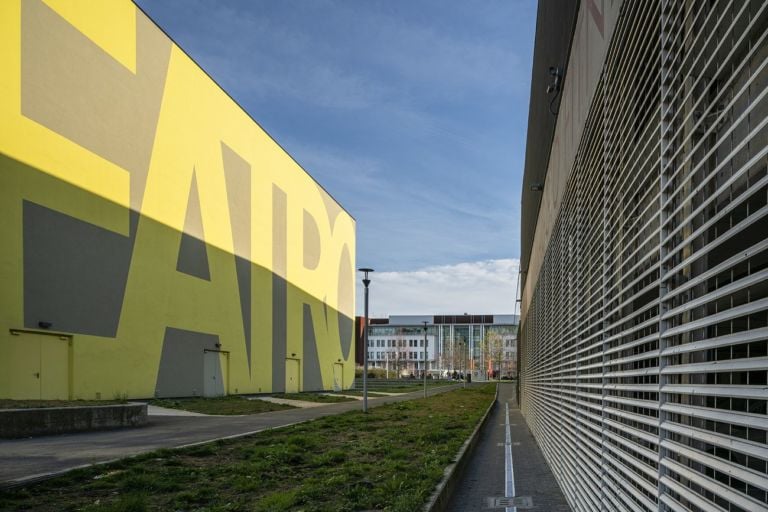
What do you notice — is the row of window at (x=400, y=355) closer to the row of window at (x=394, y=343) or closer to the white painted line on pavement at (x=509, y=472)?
the row of window at (x=394, y=343)

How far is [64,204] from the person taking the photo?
75.1 ft

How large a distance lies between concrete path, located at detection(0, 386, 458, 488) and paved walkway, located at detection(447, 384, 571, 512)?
528 cm

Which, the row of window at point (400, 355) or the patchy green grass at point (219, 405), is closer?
the patchy green grass at point (219, 405)

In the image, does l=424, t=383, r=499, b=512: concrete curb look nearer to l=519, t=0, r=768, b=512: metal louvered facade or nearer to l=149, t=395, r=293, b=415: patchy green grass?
l=519, t=0, r=768, b=512: metal louvered facade

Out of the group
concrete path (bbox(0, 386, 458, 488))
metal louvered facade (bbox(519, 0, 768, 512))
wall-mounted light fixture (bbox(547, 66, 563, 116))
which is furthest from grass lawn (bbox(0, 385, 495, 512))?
wall-mounted light fixture (bbox(547, 66, 563, 116))

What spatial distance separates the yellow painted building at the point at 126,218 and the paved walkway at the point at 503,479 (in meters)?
14.5

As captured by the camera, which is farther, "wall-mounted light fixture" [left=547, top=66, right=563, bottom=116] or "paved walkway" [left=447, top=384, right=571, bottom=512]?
"wall-mounted light fixture" [left=547, top=66, right=563, bottom=116]

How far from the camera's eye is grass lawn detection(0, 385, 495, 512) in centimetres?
726

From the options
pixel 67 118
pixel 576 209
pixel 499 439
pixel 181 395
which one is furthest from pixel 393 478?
pixel 181 395

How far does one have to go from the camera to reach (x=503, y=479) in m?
10.6

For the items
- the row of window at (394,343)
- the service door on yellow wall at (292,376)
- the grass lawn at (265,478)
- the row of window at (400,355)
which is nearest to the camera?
the grass lawn at (265,478)

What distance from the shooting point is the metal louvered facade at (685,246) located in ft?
7.58

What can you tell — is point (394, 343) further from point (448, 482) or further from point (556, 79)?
point (448, 482)

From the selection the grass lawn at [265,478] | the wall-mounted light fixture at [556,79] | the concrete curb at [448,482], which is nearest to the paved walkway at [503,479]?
the concrete curb at [448,482]
